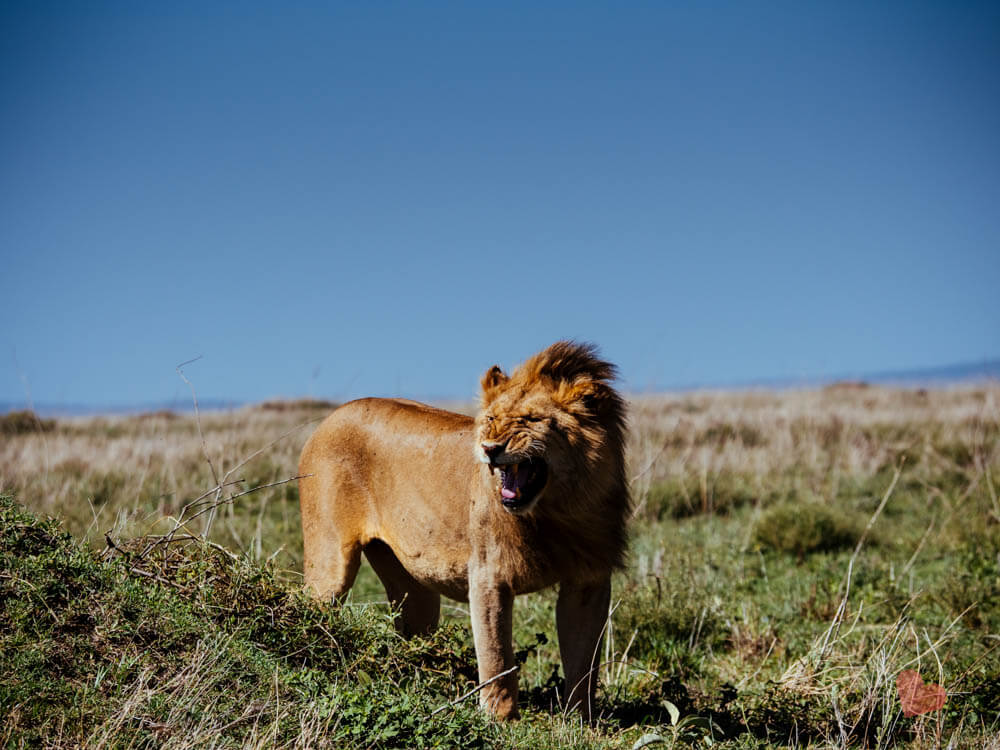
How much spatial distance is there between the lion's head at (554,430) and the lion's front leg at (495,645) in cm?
52

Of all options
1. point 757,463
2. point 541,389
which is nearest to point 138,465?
point 757,463

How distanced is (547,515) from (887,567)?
19.2ft

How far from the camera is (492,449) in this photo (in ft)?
13.0

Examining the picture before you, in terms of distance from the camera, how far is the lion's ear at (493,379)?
446 cm

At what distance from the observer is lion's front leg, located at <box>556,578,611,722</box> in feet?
15.0

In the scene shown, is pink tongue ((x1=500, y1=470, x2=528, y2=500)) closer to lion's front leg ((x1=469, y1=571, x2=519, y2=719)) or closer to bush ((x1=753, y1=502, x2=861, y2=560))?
lion's front leg ((x1=469, y1=571, x2=519, y2=719))

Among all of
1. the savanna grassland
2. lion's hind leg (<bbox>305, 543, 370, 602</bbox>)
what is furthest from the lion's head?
lion's hind leg (<bbox>305, 543, 370, 602</bbox>)

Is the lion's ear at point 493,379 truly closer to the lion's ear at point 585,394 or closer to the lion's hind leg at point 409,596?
the lion's ear at point 585,394

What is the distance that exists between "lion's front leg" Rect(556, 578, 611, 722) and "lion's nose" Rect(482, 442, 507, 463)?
0.99m

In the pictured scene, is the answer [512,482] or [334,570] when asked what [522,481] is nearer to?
[512,482]

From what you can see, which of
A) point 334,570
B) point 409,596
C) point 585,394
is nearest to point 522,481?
point 585,394

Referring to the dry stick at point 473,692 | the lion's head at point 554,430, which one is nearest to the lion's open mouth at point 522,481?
the lion's head at point 554,430

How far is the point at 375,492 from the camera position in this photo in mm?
5199

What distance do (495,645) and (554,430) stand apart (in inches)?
43.8
